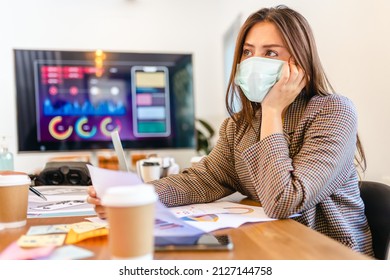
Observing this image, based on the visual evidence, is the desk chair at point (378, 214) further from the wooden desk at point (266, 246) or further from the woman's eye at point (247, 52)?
the woman's eye at point (247, 52)

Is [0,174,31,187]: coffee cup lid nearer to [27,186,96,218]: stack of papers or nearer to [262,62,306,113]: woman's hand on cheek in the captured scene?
[27,186,96,218]: stack of papers

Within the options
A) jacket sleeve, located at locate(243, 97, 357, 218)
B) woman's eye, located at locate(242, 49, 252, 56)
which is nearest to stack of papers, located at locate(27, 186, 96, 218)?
jacket sleeve, located at locate(243, 97, 357, 218)

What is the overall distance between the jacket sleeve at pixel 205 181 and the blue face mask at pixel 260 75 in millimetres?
190

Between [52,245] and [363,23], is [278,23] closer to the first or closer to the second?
[363,23]

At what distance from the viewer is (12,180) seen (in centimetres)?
60

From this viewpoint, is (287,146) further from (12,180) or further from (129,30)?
(129,30)

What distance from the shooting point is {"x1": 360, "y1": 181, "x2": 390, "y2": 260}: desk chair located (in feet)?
2.35

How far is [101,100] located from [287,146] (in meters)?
1.90

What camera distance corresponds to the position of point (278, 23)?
0.82 metres

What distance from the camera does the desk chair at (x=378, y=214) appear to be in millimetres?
718

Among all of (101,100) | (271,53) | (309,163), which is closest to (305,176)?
(309,163)

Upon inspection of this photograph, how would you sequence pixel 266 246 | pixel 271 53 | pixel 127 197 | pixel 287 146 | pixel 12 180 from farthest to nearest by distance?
pixel 271 53
pixel 287 146
pixel 12 180
pixel 266 246
pixel 127 197

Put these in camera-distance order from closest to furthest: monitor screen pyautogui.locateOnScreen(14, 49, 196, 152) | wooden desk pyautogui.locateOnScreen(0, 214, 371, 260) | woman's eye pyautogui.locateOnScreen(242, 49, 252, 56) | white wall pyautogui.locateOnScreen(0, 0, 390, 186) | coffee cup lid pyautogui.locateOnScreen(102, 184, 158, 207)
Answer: coffee cup lid pyautogui.locateOnScreen(102, 184, 158, 207)
wooden desk pyautogui.locateOnScreen(0, 214, 371, 260)
woman's eye pyautogui.locateOnScreen(242, 49, 252, 56)
white wall pyautogui.locateOnScreen(0, 0, 390, 186)
monitor screen pyautogui.locateOnScreen(14, 49, 196, 152)

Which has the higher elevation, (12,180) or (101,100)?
(101,100)
